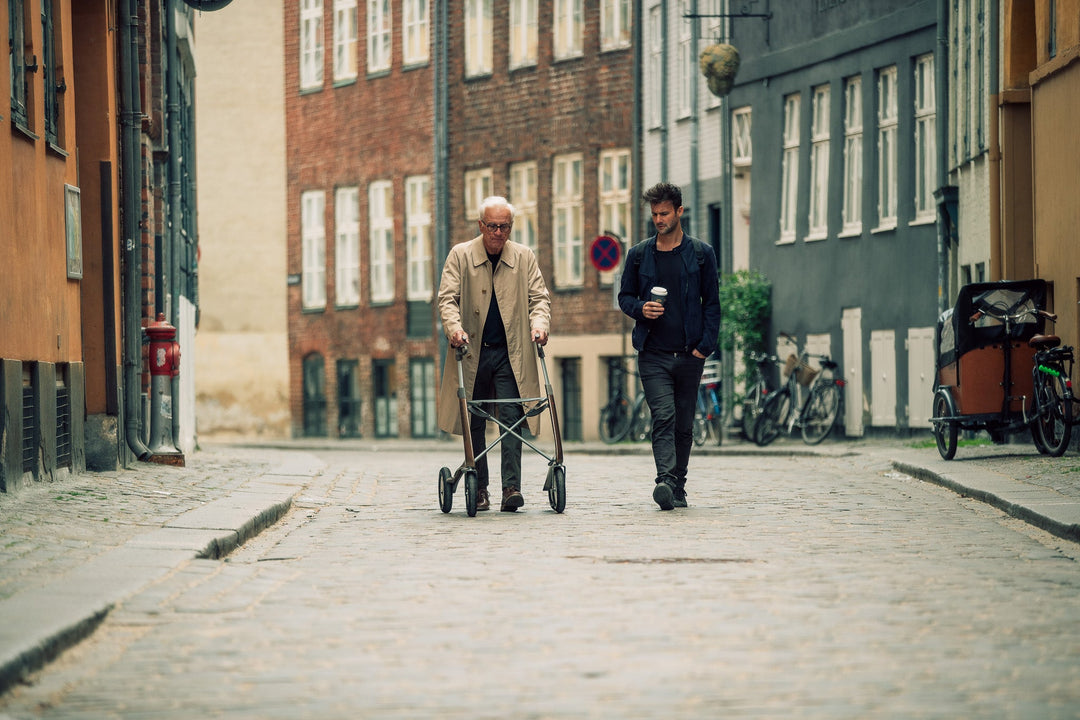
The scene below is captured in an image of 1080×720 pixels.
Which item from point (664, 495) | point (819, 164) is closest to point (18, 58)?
point (664, 495)

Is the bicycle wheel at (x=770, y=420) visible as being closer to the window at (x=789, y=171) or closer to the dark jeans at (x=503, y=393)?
the window at (x=789, y=171)

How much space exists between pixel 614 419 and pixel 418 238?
438 inches

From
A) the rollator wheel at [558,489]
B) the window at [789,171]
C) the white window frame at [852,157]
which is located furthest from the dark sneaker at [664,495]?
the window at [789,171]

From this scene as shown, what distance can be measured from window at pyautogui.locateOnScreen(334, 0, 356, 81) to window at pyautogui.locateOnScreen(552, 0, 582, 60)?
7068 mm

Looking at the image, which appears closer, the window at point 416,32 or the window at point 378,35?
the window at point 416,32

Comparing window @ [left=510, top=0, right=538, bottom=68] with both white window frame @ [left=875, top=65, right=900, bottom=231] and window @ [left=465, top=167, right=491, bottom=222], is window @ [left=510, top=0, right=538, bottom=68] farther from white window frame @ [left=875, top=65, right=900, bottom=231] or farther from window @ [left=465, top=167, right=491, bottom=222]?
white window frame @ [left=875, top=65, right=900, bottom=231]

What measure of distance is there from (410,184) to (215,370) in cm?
716

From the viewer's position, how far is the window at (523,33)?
3981 centimetres

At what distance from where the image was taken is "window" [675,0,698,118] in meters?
34.8

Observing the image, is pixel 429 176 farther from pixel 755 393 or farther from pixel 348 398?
pixel 755 393

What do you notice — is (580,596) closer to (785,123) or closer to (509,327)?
(509,327)

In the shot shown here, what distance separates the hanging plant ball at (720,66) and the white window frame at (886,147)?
3372mm

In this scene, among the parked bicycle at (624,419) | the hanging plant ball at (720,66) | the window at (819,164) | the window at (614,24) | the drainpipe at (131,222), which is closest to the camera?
the drainpipe at (131,222)

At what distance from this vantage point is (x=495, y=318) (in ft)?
41.6
